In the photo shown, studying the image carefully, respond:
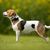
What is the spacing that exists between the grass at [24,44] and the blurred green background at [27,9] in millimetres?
586

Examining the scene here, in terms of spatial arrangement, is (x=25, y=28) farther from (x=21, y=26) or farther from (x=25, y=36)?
(x=25, y=36)

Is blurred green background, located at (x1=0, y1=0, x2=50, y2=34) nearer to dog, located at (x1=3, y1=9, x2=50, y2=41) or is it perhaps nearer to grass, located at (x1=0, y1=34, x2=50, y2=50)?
grass, located at (x1=0, y1=34, x2=50, y2=50)

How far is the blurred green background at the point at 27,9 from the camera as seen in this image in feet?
17.7

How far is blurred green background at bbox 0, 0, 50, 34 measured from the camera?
5395mm

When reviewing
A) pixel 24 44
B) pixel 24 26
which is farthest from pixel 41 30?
pixel 24 44

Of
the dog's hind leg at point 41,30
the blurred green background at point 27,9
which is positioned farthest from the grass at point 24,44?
the blurred green background at point 27,9

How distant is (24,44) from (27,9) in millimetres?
1299

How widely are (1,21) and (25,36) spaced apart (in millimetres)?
679

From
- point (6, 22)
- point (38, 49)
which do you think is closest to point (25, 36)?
point (6, 22)

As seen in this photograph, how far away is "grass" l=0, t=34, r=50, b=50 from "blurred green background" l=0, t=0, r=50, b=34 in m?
0.59

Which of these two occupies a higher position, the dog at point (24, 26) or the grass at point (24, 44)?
the dog at point (24, 26)

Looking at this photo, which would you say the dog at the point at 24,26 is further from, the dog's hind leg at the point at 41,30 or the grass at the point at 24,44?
the grass at the point at 24,44

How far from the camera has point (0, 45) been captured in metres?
4.37

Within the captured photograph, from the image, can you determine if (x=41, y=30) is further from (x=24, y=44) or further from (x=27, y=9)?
(x=27, y=9)
